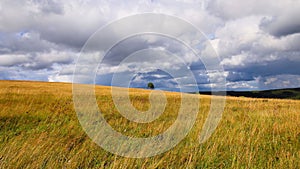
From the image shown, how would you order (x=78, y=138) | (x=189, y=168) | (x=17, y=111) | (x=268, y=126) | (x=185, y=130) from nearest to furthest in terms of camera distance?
(x=189, y=168), (x=78, y=138), (x=185, y=130), (x=268, y=126), (x=17, y=111)

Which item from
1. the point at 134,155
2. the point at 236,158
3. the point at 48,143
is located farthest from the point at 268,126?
the point at 48,143

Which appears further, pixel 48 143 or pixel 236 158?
pixel 48 143

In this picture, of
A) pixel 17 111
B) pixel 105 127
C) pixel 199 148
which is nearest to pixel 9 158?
pixel 105 127

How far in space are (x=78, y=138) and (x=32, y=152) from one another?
1.57 m

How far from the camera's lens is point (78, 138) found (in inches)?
263

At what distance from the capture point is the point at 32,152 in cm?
522

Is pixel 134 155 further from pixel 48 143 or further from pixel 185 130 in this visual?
pixel 185 130

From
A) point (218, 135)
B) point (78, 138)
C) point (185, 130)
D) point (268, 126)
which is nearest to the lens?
point (78, 138)

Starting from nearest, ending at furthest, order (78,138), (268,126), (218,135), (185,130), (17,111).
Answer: (78,138)
(218,135)
(185,130)
(268,126)
(17,111)

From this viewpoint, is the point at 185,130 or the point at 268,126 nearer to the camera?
the point at 185,130

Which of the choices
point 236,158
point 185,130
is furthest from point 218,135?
point 236,158

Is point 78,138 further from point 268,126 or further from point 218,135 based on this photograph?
point 268,126

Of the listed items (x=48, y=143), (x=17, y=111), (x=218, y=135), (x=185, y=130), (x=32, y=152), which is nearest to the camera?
(x=32, y=152)

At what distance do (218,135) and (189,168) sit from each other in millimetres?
2626
